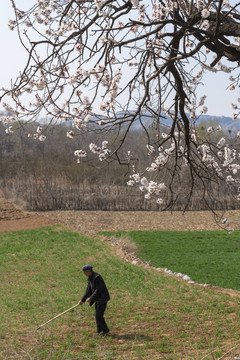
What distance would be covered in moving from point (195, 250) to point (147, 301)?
25.1ft

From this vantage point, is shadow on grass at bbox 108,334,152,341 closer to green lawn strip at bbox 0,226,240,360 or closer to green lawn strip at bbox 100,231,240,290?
green lawn strip at bbox 0,226,240,360

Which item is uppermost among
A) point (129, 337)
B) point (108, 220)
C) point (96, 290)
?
point (96, 290)

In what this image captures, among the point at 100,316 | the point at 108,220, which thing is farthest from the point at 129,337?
the point at 108,220

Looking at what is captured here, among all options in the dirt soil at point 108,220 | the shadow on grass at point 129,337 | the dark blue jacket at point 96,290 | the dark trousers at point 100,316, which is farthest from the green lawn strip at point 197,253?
the dark blue jacket at point 96,290

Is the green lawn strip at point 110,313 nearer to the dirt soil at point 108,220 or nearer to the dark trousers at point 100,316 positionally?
the dark trousers at point 100,316

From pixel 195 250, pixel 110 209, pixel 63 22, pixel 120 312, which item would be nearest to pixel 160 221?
pixel 110 209

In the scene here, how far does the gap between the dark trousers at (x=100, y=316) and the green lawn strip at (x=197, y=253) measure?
18.3 feet

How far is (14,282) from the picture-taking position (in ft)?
41.4

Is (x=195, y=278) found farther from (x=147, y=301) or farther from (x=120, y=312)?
(x=120, y=312)

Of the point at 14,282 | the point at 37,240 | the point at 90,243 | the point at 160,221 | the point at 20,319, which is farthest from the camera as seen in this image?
the point at 160,221

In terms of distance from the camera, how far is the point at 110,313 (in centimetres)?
925

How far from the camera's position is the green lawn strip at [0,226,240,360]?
281 inches

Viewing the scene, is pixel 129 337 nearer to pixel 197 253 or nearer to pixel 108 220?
pixel 197 253

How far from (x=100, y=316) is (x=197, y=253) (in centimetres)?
978
